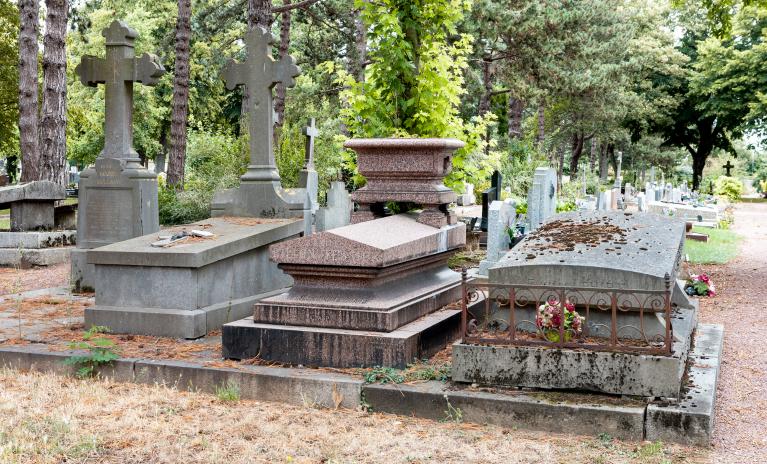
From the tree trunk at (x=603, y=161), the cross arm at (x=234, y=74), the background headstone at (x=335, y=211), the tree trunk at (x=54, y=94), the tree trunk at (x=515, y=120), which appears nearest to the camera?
the cross arm at (x=234, y=74)

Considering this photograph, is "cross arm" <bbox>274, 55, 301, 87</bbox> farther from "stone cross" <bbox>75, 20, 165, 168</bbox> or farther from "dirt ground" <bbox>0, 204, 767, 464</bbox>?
"dirt ground" <bbox>0, 204, 767, 464</bbox>

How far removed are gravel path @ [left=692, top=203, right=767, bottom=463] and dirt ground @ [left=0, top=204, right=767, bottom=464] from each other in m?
0.02

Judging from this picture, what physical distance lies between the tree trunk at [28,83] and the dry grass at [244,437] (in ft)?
40.8

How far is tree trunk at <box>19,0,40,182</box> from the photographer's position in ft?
54.2

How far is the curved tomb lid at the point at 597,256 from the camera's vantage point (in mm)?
5492

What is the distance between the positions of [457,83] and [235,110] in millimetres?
36148

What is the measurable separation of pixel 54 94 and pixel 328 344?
12.1 metres

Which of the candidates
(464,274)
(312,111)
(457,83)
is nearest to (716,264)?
(457,83)

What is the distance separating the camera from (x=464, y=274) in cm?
539

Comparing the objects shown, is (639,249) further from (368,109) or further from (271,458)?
(368,109)

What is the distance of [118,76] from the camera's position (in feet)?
32.7

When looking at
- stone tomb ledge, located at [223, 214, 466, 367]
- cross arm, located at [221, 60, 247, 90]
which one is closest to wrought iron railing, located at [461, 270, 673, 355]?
stone tomb ledge, located at [223, 214, 466, 367]

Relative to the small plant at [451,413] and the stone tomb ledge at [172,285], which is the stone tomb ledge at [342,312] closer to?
the small plant at [451,413]

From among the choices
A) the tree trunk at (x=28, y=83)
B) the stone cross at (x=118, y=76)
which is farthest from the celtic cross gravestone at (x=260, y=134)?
the tree trunk at (x=28, y=83)
